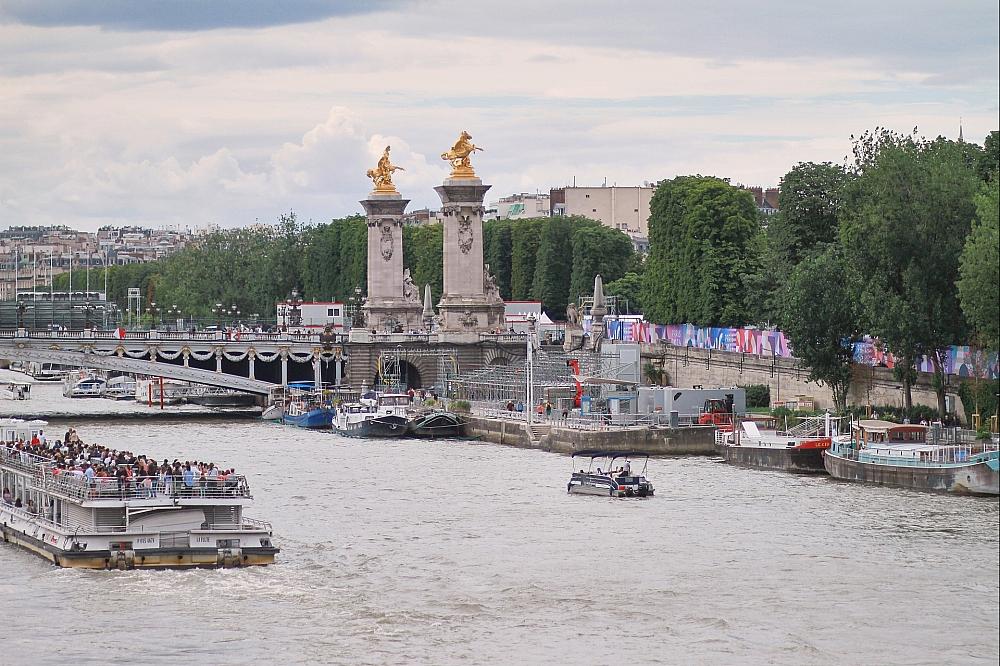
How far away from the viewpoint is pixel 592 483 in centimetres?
6344

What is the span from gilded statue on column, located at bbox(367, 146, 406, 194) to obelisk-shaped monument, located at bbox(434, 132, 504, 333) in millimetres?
15325

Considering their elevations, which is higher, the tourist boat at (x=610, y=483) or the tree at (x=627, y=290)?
the tree at (x=627, y=290)

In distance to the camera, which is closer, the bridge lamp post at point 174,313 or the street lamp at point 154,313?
the bridge lamp post at point 174,313

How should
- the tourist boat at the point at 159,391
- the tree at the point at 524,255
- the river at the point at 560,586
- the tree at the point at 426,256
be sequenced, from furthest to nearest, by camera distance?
the tree at the point at 524,255 < the tree at the point at 426,256 < the tourist boat at the point at 159,391 < the river at the point at 560,586

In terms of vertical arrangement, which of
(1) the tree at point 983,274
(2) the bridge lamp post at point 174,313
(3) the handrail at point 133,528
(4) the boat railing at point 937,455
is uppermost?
(2) the bridge lamp post at point 174,313

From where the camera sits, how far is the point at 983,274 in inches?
2312

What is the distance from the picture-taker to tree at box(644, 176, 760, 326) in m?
99.1

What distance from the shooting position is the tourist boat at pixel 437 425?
89.9 meters

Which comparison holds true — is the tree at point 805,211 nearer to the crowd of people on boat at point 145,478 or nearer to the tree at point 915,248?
the tree at point 915,248

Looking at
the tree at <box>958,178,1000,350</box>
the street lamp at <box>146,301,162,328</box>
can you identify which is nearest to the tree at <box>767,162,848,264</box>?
the tree at <box>958,178,1000,350</box>

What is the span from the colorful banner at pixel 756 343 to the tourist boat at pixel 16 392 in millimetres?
34260

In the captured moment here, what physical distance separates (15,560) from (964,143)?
126 ft

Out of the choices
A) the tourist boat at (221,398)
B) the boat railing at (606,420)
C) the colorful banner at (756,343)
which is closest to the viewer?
the colorful banner at (756,343)

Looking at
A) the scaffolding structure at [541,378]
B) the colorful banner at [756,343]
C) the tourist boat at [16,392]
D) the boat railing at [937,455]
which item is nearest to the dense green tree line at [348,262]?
the tourist boat at [16,392]
